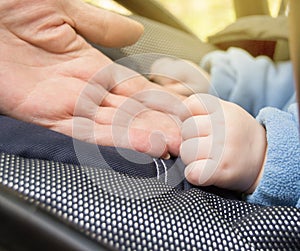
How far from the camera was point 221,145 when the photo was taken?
385mm

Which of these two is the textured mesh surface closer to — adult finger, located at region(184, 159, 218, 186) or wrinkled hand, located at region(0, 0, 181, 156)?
wrinkled hand, located at region(0, 0, 181, 156)

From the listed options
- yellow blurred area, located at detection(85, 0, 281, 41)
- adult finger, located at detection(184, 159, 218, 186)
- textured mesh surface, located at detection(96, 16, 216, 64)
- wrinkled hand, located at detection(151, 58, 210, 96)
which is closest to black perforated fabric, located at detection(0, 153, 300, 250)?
adult finger, located at detection(184, 159, 218, 186)

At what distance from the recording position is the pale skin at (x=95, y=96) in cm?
39

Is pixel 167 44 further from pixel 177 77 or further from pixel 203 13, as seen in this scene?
pixel 203 13

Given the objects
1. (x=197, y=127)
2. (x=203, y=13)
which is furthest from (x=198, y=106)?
(x=203, y=13)

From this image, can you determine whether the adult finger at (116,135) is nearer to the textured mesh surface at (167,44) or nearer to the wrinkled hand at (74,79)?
the wrinkled hand at (74,79)

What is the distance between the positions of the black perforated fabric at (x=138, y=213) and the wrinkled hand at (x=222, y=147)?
0.16 feet

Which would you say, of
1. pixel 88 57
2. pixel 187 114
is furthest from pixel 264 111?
pixel 88 57

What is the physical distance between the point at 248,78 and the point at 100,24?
0.20 m

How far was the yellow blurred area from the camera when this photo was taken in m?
0.79

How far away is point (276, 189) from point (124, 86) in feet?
0.61

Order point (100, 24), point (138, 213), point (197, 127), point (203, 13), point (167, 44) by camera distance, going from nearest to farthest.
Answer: point (138, 213) < point (197, 127) < point (100, 24) < point (167, 44) < point (203, 13)

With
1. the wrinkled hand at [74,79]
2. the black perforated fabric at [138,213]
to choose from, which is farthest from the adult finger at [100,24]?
the black perforated fabric at [138,213]

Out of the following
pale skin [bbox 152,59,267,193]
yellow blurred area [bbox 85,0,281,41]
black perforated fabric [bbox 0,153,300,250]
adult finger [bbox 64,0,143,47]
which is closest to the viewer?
black perforated fabric [bbox 0,153,300,250]
